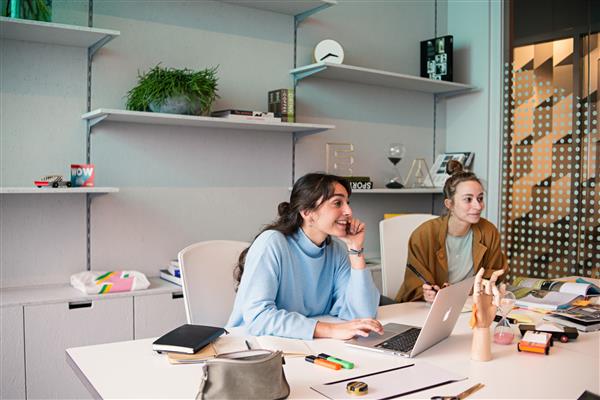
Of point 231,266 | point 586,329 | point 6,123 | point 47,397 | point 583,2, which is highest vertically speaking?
point 583,2

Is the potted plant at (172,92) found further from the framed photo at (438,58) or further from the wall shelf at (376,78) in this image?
the framed photo at (438,58)

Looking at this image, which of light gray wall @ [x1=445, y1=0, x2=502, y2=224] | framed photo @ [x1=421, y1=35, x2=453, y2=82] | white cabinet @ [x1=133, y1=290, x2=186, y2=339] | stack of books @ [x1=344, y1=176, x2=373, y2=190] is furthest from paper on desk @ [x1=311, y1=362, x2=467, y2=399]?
framed photo @ [x1=421, y1=35, x2=453, y2=82]

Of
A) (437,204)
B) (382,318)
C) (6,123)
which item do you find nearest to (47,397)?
(6,123)

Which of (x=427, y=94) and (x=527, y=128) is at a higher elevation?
(x=427, y=94)

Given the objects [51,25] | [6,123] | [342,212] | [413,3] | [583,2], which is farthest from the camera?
[413,3]

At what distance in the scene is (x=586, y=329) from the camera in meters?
2.06

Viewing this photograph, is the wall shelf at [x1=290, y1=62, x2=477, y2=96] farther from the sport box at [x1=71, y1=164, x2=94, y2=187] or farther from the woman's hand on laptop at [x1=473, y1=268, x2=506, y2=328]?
the woman's hand on laptop at [x1=473, y1=268, x2=506, y2=328]

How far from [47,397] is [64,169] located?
104 cm

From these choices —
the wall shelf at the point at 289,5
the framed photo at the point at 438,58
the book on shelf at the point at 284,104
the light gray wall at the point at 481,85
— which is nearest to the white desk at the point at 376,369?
the book on shelf at the point at 284,104

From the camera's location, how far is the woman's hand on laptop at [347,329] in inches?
72.7

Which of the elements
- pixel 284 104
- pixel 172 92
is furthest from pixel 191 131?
pixel 284 104

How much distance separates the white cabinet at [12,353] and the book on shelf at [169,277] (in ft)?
2.36

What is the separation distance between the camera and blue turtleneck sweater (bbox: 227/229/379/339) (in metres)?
1.92

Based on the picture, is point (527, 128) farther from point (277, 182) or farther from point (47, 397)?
point (47, 397)
